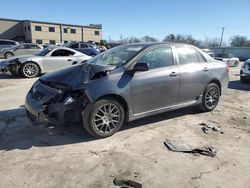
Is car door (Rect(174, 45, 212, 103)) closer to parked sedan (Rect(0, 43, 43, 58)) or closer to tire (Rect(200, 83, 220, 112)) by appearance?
tire (Rect(200, 83, 220, 112))

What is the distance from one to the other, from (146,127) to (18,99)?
165 inches

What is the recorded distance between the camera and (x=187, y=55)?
5.89 metres

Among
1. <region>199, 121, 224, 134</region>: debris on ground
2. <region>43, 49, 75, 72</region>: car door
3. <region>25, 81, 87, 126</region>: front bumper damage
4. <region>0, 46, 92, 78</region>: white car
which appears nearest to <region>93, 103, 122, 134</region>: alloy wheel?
<region>25, 81, 87, 126</region>: front bumper damage

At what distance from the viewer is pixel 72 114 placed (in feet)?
14.6

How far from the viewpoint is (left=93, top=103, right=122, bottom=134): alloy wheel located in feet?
15.0

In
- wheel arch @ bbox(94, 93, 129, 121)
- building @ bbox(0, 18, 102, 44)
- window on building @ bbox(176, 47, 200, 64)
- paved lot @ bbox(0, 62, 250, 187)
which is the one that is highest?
building @ bbox(0, 18, 102, 44)

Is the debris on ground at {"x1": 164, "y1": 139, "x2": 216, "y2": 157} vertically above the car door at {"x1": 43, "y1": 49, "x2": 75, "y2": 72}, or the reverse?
the car door at {"x1": 43, "y1": 49, "x2": 75, "y2": 72}

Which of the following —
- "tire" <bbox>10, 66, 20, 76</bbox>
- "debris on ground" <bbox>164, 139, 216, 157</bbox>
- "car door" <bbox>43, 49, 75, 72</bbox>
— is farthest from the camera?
"car door" <bbox>43, 49, 75, 72</bbox>

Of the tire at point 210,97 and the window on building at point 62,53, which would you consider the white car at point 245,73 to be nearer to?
the tire at point 210,97

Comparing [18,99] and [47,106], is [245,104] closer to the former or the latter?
[47,106]

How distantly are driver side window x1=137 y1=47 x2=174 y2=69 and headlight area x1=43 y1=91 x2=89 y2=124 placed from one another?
1376 mm

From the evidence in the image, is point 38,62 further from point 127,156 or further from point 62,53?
point 127,156

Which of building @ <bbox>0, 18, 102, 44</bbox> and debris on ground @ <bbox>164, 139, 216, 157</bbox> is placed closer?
debris on ground @ <bbox>164, 139, 216, 157</bbox>

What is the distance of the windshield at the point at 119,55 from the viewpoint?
5.10 meters
